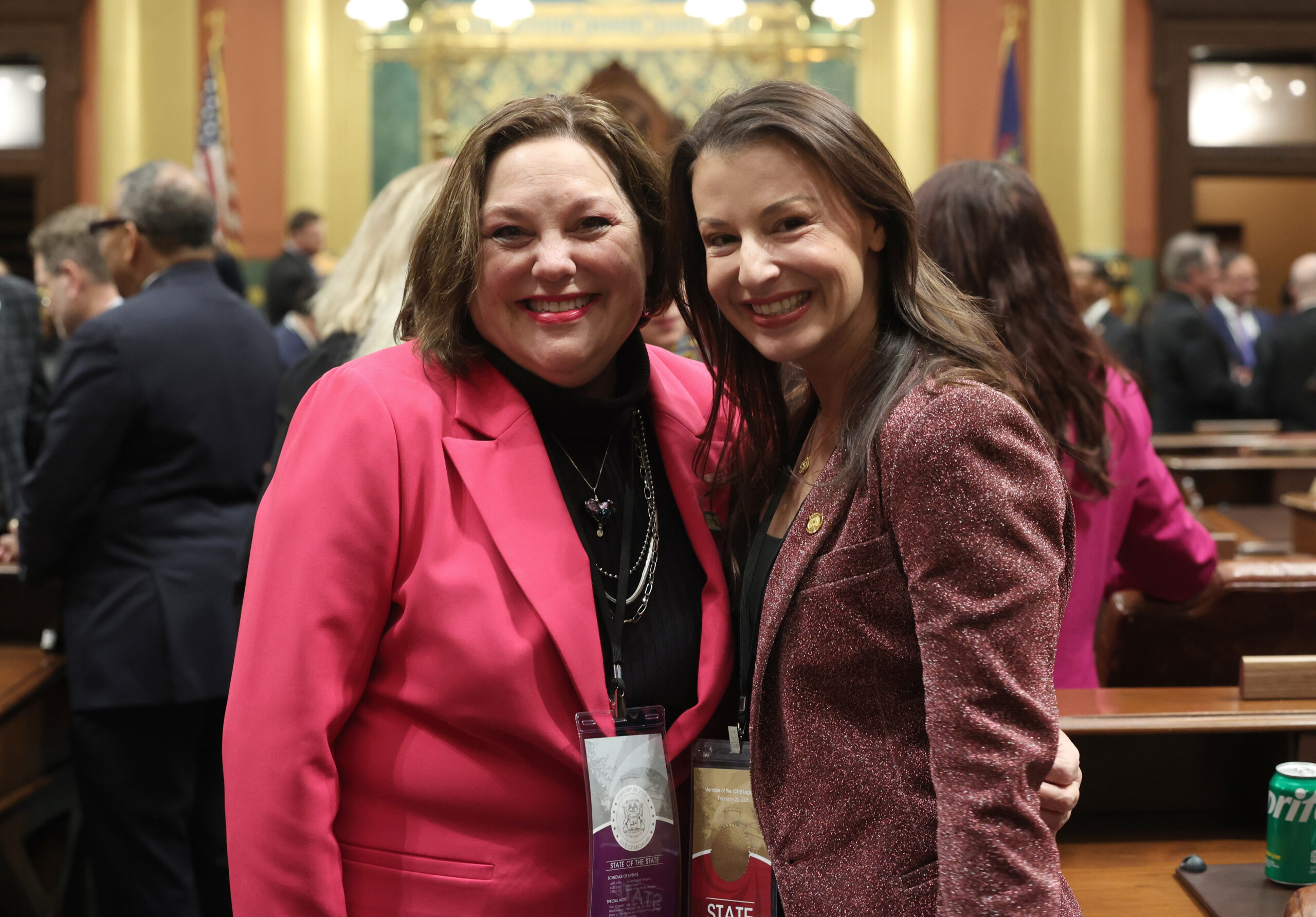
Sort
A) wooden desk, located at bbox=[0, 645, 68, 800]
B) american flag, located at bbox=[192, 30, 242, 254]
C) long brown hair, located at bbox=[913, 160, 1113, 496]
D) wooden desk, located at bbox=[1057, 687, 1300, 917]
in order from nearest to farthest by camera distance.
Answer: wooden desk, located at bbox=[1057, 687, 1300, 917] → long brown hair, located at bbox=[913, 160, 1113, 496] → wooden desk, located at bbox=[0, 645, 68, 800] → american flag, located at bbox=[192, 30, 242, 254]

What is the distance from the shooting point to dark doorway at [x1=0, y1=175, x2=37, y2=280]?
39.5ft

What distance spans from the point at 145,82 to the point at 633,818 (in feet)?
35.8

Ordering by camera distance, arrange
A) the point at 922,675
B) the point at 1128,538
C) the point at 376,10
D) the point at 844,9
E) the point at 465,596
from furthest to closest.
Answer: the point at 844,9, the point at 376,10, the point at 1128,538, the point at 465,596, the point at 922,675

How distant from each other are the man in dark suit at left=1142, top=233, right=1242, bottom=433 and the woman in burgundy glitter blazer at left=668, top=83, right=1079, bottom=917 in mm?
6162

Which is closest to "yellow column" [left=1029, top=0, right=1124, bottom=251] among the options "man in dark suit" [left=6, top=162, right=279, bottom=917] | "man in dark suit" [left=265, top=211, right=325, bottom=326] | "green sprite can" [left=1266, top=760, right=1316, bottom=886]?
"man in dark suit" [left=265, top=211, right=325, bottom=326]

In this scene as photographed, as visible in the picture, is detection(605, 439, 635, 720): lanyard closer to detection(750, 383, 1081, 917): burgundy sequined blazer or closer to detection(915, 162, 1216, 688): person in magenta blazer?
detection(750, 383, 1081, 917): burgundy sequined blazer

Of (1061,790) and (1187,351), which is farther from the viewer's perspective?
(1187,351)

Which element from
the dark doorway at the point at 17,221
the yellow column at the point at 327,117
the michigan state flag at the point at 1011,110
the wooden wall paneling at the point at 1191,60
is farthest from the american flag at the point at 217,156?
the wooden wall paneling at the point at 1191,60

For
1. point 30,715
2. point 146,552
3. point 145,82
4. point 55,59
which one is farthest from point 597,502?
point 55,59

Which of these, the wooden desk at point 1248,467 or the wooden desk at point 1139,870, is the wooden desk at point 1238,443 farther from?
the wooden desk at point 1139,870

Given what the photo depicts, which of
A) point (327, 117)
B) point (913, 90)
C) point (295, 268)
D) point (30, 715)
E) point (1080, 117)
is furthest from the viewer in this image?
point (913, 90)

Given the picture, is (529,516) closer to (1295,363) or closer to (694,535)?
(694,535)

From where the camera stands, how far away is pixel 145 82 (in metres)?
10.7

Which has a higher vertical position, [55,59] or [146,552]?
[55,59]
